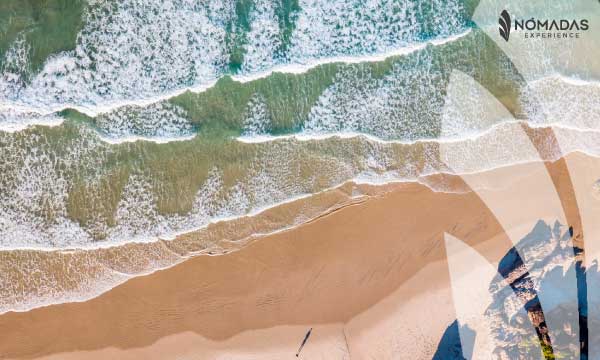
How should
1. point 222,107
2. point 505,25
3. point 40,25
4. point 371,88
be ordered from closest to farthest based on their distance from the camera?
point 40,25 < point 222,107 < point 371,88 < point 505,25

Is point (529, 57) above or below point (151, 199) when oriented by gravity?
above

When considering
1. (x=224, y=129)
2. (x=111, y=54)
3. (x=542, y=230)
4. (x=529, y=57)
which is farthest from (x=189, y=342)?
(x=529, y=57)

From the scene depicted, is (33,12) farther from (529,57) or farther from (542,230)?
(542,230)

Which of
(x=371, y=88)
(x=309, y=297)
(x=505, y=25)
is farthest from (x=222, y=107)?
(x=505, y=25)

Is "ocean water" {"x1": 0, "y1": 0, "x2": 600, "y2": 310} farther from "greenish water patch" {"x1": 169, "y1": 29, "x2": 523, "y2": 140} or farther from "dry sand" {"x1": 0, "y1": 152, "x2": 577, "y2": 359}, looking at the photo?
"dry sand" {"x1": 0, "y1": 152, "x2": 577, "y2": 359}

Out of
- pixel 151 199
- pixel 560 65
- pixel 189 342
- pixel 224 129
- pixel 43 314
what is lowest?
pixel 189 342

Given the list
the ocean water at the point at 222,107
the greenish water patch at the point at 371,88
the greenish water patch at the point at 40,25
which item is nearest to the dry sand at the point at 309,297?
the ocean water at the point at 222,107

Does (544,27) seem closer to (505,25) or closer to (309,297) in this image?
(505,25)

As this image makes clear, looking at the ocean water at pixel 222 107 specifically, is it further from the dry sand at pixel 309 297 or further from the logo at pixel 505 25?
the dry sand at pixel 309 297
